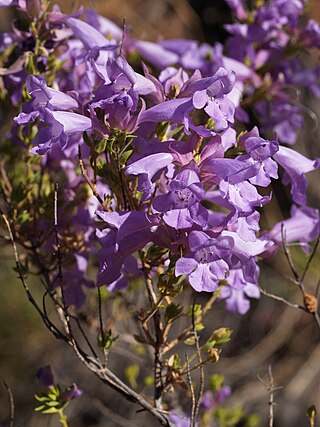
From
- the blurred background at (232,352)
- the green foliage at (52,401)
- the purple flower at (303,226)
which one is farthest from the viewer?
the blurred background at (232,352)

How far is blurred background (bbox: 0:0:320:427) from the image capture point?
111 inches

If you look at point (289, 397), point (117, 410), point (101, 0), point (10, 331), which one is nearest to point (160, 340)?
point (117, 410)

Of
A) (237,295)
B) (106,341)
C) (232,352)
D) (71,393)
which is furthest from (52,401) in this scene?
(232,352)

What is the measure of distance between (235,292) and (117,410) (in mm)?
1743

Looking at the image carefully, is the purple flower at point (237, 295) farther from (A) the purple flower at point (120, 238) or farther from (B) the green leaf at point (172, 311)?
(A) the purple flower at point (120, 238)

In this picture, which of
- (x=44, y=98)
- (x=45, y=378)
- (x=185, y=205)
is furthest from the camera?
(x=45, y=378)

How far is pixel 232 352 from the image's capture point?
3.21m

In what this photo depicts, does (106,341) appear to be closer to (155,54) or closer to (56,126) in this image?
(56,126)

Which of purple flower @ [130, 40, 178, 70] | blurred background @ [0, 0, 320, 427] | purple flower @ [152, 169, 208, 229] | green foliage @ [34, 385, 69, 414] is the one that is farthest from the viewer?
blurred background @ [0, 0, 320, 427]

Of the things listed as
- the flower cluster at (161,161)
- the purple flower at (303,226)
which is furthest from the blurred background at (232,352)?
the flower cluster at (161,161)

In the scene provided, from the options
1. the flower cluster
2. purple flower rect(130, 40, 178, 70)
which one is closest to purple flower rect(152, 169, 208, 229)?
the flower cluster

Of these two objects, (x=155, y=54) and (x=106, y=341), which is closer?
(x=106, y=341)

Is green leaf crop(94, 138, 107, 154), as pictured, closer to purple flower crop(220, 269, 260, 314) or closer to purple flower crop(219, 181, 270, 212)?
purple flower crop(219, 181, 270, 212)

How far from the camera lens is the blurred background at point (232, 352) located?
2.83 meters
